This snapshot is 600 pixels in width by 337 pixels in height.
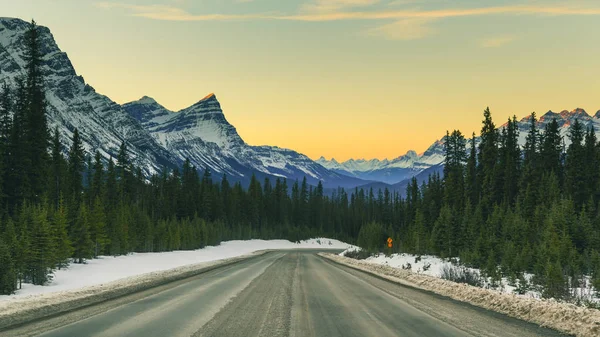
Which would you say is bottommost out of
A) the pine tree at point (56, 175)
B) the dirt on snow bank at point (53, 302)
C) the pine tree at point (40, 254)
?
the dirt on snow bank at point (53, 302)

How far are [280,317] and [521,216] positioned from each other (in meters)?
48.2

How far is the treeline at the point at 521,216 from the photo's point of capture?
29.2 meters

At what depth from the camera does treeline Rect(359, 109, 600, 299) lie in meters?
29.2

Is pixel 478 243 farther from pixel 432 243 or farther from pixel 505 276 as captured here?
pixel 432 243

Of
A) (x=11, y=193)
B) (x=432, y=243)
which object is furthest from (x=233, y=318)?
(x=432, y=243)

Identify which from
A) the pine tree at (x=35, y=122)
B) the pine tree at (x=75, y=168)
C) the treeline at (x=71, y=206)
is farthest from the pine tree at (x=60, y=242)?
the pine tree at (x=75, y=168)

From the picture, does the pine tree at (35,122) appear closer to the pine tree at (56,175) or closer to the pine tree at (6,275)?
the pine tree at (56,175)

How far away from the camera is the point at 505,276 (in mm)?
30344

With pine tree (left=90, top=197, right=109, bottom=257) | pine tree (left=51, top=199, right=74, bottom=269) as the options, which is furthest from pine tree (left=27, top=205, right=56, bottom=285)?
pine tree (left=90, top=197, right=109, bottom=257)

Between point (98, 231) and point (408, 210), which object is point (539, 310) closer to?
point (98, 231)

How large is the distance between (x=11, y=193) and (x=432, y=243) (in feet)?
131

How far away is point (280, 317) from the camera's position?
39.1 feet

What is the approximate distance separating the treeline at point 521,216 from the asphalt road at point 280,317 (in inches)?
293

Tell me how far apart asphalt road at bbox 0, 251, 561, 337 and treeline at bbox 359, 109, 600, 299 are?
7.45m
